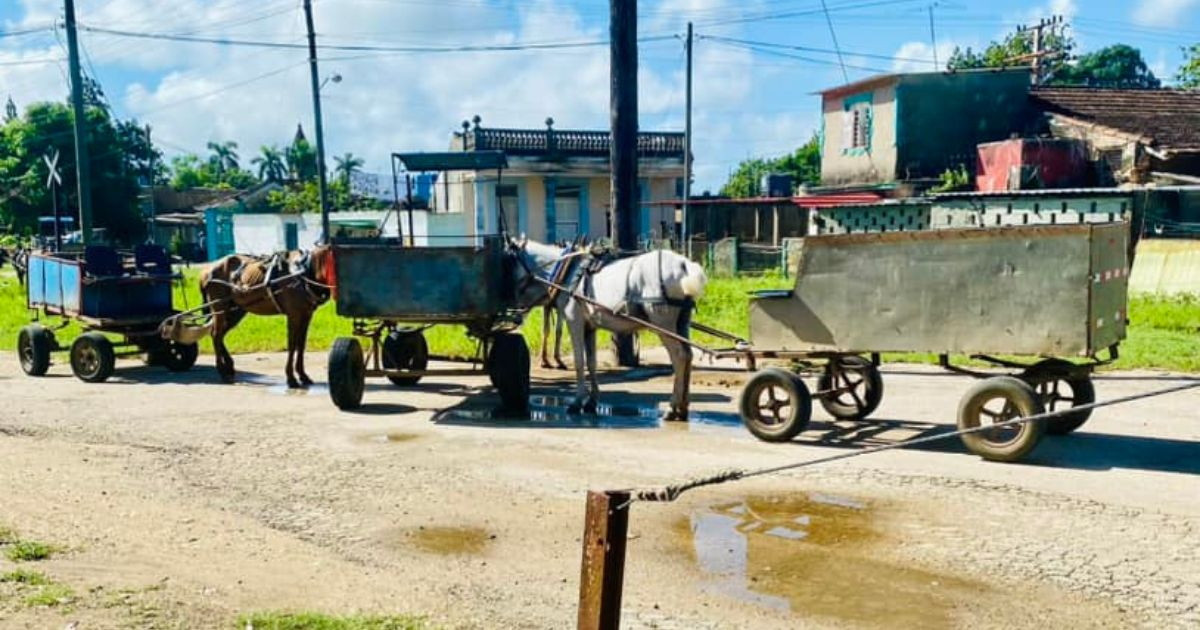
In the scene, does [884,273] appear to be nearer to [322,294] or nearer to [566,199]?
[322,294]

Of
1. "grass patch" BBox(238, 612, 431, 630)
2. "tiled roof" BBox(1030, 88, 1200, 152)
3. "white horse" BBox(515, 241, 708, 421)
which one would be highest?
"tiled roof" BBox(1030, 88, 1200, 152)

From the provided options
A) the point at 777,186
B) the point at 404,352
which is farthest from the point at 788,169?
the point at 404,352

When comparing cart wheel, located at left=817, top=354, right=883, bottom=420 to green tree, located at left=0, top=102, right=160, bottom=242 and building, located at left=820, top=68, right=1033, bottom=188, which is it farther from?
green tree, located at left=0, top=102, right=160, bottom=242

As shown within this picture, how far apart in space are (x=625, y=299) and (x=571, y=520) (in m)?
4.11

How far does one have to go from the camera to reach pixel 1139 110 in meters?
31.0

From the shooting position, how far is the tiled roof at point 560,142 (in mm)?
35281

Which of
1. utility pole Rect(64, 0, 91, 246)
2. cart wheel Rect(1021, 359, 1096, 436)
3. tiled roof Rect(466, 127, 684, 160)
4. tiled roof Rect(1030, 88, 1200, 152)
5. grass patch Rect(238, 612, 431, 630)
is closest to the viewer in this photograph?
grass patch Rect(238, 612, 431, 630)

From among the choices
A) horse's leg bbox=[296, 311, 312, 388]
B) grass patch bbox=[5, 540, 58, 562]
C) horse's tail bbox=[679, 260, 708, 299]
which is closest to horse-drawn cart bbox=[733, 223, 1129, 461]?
horse's tail bbox=[679, 260, 708, 299]

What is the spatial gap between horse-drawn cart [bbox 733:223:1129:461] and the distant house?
1932 cm

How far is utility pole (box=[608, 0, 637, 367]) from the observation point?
53.1 ft

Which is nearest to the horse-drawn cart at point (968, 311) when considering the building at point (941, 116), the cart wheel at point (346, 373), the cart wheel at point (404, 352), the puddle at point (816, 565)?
the puddle at point (816, 565)

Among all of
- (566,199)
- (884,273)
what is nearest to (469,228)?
(566,199)

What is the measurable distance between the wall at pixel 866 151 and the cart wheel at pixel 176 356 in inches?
883

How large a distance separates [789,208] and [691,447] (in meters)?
27.3
